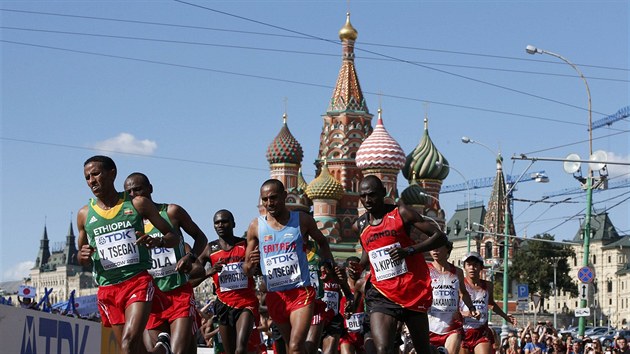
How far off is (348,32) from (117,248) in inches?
3821

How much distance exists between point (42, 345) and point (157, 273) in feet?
3.94

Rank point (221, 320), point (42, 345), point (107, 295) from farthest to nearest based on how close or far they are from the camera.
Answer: point (221, 320)
point (42, 345)
point (107, 295)

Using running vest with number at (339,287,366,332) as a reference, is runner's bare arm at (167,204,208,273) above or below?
above

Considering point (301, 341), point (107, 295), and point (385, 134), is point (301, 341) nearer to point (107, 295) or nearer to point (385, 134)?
point (107, 295)

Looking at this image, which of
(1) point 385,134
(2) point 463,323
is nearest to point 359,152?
(1) point 385,134

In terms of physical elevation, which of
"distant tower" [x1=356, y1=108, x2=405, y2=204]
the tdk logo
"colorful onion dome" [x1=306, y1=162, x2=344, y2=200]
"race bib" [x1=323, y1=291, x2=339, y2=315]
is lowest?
the tdk logo

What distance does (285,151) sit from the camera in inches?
4168

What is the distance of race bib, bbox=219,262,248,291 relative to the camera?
14.0 metres

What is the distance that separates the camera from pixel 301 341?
39.5ft

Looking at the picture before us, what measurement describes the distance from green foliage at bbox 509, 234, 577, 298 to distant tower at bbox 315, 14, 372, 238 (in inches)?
966

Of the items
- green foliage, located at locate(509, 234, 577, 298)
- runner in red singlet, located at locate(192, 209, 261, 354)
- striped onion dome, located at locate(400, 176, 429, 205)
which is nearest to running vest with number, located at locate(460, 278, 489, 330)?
runner in red singlet, located at locate(192, 209, 261, 354)

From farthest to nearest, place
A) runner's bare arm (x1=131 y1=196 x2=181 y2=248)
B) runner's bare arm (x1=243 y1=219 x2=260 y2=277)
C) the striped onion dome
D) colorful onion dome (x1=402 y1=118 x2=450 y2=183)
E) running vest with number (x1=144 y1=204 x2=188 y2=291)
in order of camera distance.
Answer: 1. colorful onion dome (x1=402 y1=118 x2=450 y2=183)
2. the striped onion dome
3. runner's bare arm (x1=243 y1=219 x2=260 y2=277)
4. running vest with number (x1=144 y1=204 x2=188 y2=291)
5. runner's bare arm (x1=131 y1=196 x2=181 y2=248)

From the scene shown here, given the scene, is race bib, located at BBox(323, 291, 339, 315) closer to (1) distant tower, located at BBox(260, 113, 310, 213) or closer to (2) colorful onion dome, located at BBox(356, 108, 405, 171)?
(2) colorful onion dome, located at BBox(356, 108, 405, 171)

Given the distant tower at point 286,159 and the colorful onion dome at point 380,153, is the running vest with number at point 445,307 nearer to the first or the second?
the colorful onion dome at point 380,153
